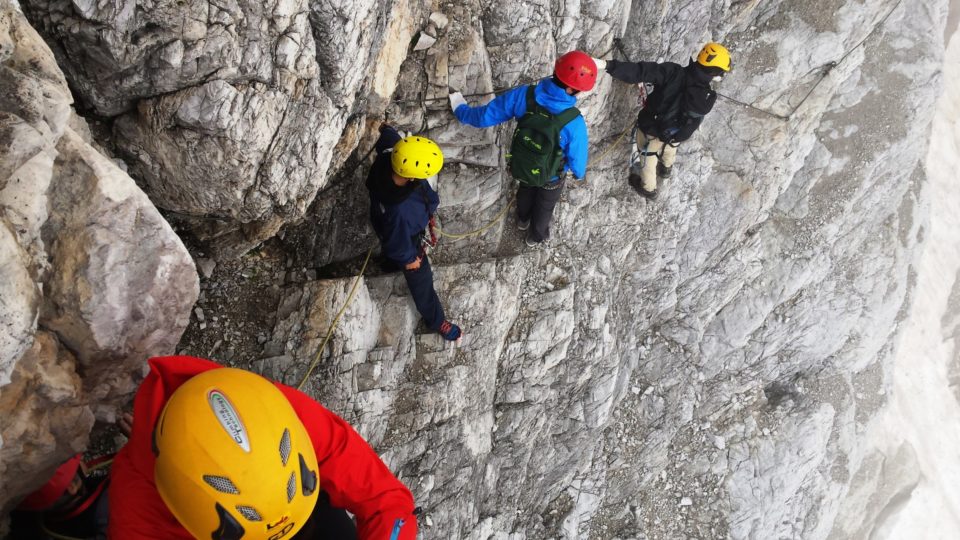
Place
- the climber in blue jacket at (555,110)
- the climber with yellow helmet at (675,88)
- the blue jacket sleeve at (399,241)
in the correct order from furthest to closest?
the climber with yellow helmet at (675,88) < the climber in blue jacket at (555,110) < the blue jacket sleeve at (399,241)

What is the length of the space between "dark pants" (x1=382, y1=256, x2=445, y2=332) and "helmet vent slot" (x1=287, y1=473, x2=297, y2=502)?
4.00 meters

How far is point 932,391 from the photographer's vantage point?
77.1 feet

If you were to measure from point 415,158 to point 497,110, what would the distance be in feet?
6.85

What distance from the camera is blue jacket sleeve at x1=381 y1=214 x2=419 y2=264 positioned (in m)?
7.03

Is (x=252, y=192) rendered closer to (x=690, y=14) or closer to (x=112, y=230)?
(x=112, y=230)

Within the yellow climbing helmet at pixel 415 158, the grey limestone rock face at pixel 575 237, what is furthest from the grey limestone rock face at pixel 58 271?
the yellow climbing helmet at pixel 415 158

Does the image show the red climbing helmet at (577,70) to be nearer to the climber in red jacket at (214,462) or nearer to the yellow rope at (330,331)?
the yellow rope at (330,331)

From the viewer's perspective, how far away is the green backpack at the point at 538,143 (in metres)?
7.66

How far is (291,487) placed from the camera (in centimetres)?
404

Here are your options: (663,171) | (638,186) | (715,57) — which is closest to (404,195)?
(715,57)

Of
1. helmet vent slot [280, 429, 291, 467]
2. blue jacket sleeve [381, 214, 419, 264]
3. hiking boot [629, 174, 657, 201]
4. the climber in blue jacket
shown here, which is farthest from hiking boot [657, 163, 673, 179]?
helmet vent slot [280, 429, 291, 467]

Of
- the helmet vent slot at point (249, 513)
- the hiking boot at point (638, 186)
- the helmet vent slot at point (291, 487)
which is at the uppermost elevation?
the hiking boot at point (638, 186)

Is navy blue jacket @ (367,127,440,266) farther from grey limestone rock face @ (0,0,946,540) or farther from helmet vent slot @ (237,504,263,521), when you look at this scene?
helmet vent slot @ (237,504,263,521)

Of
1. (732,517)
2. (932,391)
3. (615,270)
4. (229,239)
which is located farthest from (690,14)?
(932,391)
